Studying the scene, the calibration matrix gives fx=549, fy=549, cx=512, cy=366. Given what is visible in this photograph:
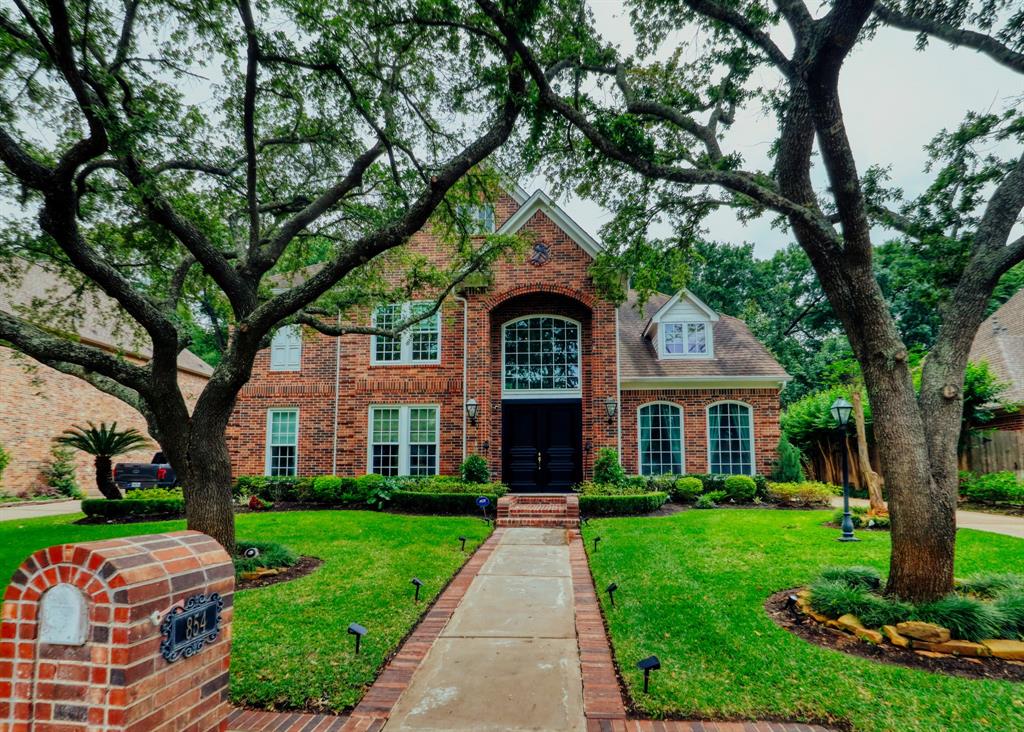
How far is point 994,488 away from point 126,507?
21.5 m

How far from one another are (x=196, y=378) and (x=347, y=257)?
21.9 metres

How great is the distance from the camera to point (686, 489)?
14641 millimetres

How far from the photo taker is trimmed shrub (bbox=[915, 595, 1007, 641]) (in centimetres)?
485

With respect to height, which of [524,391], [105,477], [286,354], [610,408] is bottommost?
[105,477]

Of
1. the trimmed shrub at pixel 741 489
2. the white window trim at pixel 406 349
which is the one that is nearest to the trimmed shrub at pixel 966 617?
the trimmed shrub at pixel 741 489

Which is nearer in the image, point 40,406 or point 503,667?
point 503,667

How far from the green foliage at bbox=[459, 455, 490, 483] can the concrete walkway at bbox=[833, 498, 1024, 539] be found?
10332 mm

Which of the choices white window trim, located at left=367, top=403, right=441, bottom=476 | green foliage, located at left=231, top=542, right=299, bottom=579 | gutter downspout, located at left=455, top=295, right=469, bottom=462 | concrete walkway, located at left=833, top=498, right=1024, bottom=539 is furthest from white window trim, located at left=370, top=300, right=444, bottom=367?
concrete walkway, located at left=833, top=498, right=1024, bottom=539

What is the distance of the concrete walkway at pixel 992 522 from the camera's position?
35.0 ft

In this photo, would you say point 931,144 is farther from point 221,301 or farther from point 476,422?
point 221,301

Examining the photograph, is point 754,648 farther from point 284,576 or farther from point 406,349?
point 406,349

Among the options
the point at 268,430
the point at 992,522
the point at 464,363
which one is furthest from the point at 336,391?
the point at 992,522

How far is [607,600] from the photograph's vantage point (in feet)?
20.9

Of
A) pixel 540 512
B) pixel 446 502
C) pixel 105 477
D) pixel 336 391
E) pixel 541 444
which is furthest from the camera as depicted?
pixel 336 391
